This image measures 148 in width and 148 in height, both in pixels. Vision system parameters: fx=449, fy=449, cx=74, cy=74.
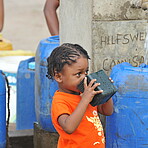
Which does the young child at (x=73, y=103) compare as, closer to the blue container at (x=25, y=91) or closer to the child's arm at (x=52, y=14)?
the blue container at (x=25, y=91)

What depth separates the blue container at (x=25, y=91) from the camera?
4828 mm

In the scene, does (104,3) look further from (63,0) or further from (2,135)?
(2,135)

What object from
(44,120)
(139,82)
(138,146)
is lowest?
(44,120)

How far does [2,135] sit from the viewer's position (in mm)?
3598

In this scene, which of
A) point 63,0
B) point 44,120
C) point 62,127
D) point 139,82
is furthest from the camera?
point 44,120

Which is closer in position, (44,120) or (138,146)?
(138,146)

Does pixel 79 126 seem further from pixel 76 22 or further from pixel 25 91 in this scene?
pixel 25 91

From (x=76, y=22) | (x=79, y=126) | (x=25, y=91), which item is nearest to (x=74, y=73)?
(x=79, y=126)

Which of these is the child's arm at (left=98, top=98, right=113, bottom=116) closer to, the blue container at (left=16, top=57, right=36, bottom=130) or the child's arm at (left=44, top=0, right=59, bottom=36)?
the blue container at (left=16, top=57, right=36, bottom=130)

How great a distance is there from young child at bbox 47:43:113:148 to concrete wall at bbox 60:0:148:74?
33.5 inches

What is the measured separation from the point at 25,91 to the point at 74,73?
2.43 metres

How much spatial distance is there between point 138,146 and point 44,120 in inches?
53.6

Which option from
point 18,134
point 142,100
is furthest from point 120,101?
point 18,134

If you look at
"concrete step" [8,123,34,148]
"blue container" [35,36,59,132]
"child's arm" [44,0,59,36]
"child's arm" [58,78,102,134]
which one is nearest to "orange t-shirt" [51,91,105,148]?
"child's arm" [58,78,102,134]
